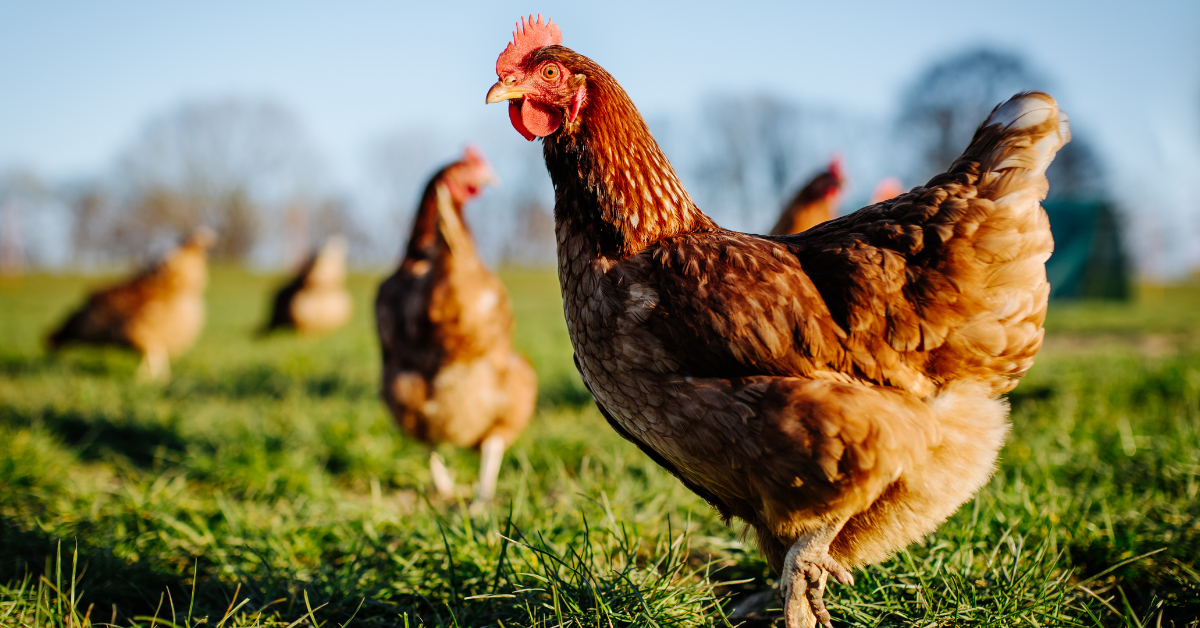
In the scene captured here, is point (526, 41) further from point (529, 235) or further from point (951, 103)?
point (529, 235)

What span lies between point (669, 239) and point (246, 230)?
132 ft

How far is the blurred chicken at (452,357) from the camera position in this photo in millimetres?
3486

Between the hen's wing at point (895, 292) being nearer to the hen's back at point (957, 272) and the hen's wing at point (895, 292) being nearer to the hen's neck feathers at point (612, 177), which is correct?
the hen's back at point (957, 272)

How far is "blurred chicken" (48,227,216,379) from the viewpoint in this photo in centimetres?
720

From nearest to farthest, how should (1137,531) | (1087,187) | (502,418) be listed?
1. (1137,531)
2. (502,418)
3. (1087,187)

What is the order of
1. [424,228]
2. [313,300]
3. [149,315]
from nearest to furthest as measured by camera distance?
[424,228] → [149,315] → [313,300]

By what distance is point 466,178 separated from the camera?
156 inches

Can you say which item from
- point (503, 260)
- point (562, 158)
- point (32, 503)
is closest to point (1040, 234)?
point (562, 158)

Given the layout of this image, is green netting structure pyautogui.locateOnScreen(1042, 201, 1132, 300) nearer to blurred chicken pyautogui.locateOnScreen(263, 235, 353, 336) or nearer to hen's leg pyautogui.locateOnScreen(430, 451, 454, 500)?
blurred chicken pyautogui.locateOnScreen(263, 235, 353, 336)

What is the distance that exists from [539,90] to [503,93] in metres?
0.12

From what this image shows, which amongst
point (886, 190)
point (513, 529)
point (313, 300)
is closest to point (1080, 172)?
point (886, 190)

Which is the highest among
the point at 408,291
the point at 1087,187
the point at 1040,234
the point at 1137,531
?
the point at 1087,187

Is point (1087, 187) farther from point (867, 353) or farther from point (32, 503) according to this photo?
point (32, 503)

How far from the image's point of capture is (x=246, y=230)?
1416 inches
